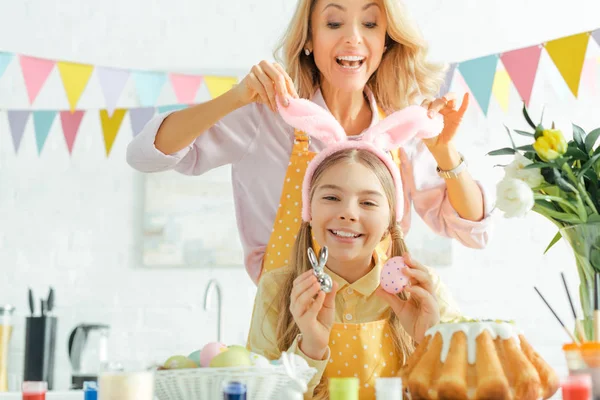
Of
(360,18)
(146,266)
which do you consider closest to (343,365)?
(360,18)

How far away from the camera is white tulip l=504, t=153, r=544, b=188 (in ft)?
4.37

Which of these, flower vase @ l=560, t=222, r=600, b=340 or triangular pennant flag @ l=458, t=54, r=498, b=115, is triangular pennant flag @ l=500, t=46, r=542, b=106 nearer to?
triangular pennant flag @ l=458, t=54, r=498, b=115

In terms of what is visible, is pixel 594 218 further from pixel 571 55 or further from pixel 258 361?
pixel 571 55

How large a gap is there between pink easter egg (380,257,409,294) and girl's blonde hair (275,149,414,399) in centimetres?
12

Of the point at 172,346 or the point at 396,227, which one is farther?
the point at 172,346

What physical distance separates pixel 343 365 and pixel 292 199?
423mm

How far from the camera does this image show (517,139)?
3.72 metres

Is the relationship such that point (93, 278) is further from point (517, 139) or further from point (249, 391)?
point (249, 391)

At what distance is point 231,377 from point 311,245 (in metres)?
0.60

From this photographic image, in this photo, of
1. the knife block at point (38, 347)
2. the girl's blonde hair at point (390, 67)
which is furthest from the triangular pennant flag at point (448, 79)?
the knife block at point (38, 347)

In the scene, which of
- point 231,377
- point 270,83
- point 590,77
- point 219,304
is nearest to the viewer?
point 231,377

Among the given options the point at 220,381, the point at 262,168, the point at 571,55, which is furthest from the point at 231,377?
the point at 571,55

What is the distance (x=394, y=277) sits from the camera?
136 cm

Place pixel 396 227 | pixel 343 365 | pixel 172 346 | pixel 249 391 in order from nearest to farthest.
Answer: pixel 249 391
pixel 343 365
pixel 396 227
pixel 172 346
